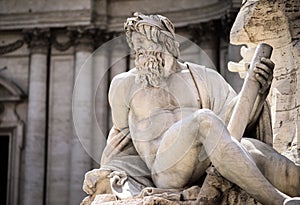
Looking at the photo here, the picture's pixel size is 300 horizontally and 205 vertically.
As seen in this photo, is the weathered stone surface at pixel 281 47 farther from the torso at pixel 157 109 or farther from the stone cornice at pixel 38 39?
the stone cornice at pixel 38 39

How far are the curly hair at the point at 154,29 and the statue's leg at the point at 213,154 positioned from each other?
0.74 m

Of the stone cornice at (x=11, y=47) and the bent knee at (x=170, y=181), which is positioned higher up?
the stone cornice at (x=11, y=47)

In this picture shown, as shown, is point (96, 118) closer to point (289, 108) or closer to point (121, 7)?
point (121, 7)

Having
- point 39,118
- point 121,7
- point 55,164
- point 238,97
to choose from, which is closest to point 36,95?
point 39,118

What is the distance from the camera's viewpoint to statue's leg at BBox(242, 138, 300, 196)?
4.86 meters

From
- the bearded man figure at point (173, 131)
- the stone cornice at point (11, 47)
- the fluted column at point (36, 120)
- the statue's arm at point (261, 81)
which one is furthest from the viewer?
the stone cornice at point (11, 47)

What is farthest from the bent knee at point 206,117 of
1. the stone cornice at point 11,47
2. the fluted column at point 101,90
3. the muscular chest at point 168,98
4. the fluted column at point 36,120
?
the stone cornice at point 11,47

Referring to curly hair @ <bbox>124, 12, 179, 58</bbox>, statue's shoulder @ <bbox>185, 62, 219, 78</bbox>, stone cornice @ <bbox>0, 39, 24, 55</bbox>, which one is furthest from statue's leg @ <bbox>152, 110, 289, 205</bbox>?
→ stone cornice @ <bbox>0, 39, 24, 55</bbox>

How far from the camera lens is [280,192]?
4543 millimetres

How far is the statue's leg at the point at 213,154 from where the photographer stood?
4.56 metres

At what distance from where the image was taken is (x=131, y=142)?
561cm

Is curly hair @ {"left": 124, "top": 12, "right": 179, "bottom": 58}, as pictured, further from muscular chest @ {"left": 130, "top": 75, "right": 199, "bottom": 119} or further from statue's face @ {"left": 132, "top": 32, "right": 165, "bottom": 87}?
muscular chest @ {"left": 130, "top": 75, "right": 199, "bottom": 119}

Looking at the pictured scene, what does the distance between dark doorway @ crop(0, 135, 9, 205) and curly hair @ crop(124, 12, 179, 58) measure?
12.3 meters

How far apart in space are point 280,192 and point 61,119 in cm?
1280
